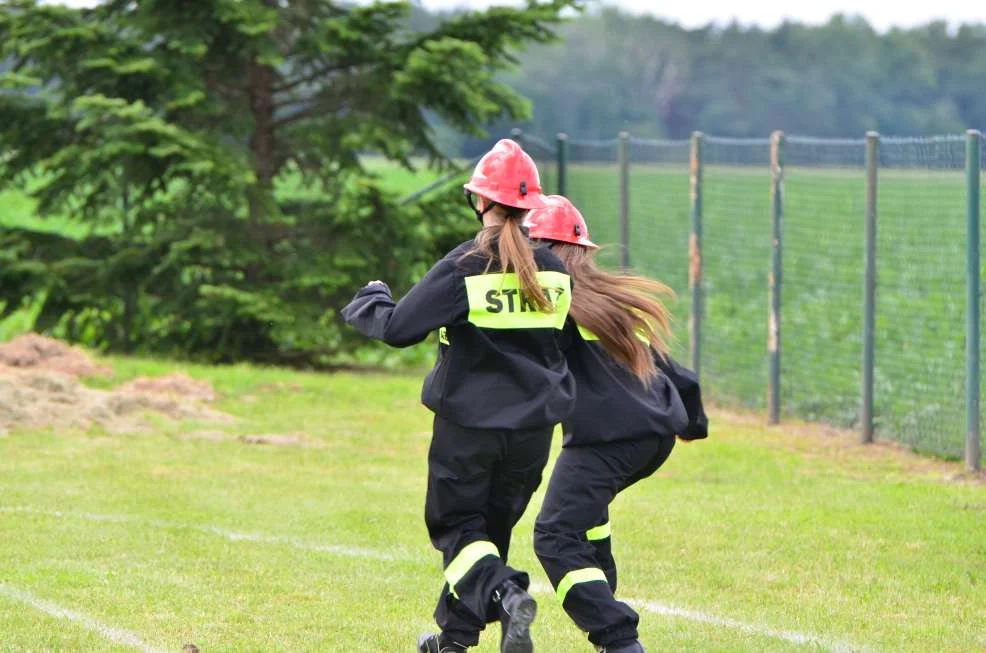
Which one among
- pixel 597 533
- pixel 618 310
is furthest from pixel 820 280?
pixel 618 310

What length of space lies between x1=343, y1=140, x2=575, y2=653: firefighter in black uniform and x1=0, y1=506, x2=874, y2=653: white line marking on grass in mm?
1231

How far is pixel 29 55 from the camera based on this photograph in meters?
15.3

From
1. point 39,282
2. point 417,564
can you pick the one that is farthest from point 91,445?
point 39,282

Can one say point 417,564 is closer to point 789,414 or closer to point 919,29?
point 789,414

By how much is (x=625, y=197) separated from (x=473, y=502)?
10.1 meters

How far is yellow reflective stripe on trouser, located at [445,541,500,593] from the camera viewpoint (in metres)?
5.23

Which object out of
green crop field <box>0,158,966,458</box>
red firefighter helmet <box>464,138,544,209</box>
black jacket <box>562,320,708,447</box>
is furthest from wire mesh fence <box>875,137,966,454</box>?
red firefighter helmet <box>464,138,544,209</box>

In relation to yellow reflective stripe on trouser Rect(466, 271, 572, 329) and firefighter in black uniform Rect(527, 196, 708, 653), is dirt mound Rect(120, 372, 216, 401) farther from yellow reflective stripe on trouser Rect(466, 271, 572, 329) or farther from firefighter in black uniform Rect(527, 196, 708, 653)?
yellow reflective stripe on trouser Rect(466, 271, 572, 329)

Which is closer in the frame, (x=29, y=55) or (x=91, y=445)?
(x=91, y=445)

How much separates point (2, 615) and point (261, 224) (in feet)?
32.3

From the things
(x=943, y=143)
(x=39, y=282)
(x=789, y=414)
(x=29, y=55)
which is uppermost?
(x=29, y=55)

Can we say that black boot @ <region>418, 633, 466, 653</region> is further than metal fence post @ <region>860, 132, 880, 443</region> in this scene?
No

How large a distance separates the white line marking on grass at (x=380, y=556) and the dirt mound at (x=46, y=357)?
16.7 feet

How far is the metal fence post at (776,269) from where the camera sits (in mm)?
12281
